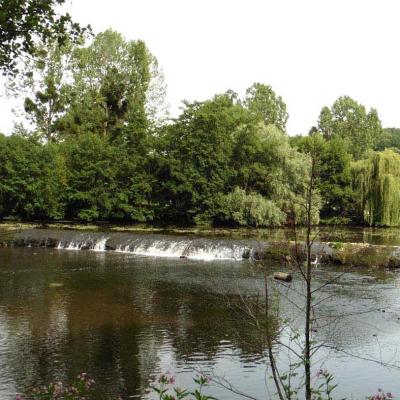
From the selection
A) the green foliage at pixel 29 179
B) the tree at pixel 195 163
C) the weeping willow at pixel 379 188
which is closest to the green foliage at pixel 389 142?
the weeping willow at pixel 379 188

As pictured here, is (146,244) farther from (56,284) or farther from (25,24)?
(25,24)

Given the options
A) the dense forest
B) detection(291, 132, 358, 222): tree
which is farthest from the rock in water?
detection(291, 132, 358, 222): tree

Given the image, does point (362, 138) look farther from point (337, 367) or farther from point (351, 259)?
point (337, 367)

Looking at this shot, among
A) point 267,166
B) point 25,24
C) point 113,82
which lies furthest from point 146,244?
point 113,82

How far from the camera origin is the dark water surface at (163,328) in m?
7.97

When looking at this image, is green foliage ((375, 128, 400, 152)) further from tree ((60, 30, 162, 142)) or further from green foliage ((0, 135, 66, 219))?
green foliage ((0, 135, 66, 219))

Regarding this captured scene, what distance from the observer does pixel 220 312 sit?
39.8 feet

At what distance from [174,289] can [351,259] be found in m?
7.53

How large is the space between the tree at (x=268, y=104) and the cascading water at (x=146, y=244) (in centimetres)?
3681

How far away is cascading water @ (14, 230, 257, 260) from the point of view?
21609 mm

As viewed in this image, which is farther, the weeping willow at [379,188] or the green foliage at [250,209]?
the weeping willow at [379,188]

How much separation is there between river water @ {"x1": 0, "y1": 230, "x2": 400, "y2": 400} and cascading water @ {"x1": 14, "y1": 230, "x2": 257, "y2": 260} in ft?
10.7

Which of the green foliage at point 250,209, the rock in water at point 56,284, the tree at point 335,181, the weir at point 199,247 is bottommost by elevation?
the rock in water at point 56,284

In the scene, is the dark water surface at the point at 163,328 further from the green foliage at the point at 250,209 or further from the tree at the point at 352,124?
the tree at the point at 352,124
